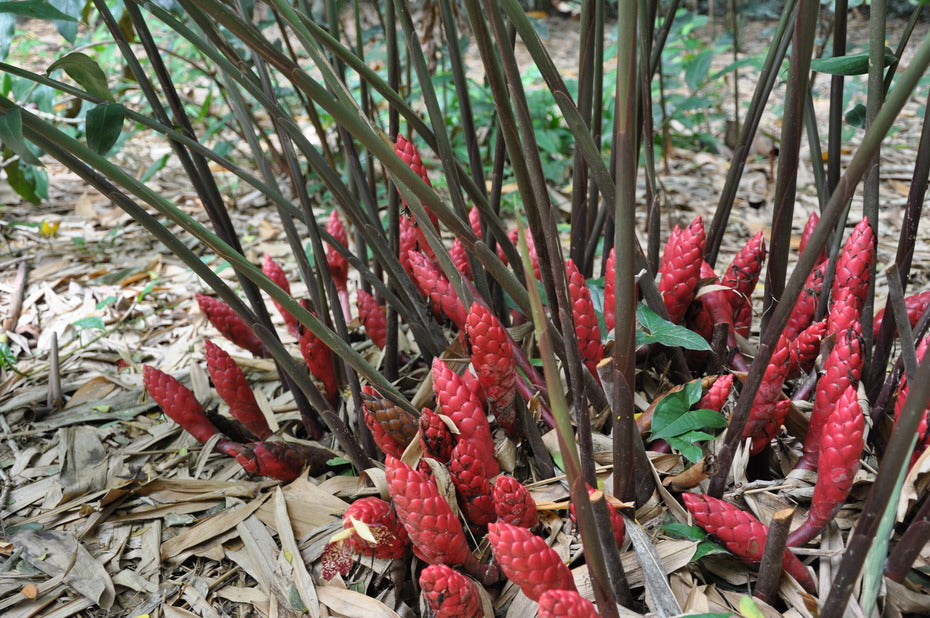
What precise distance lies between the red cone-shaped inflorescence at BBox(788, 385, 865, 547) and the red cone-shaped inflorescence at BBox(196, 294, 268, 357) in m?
0.72

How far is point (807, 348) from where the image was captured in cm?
85

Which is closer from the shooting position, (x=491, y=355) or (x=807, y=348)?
(x=491, y=355)

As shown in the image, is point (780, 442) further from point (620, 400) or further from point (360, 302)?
point (360, 302)

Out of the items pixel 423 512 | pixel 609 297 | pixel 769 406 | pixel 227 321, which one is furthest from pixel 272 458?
pixel 769 406

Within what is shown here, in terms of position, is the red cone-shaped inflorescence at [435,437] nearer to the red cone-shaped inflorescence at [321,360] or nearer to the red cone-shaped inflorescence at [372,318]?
the red cone-shaped inflorescence at [321,360]

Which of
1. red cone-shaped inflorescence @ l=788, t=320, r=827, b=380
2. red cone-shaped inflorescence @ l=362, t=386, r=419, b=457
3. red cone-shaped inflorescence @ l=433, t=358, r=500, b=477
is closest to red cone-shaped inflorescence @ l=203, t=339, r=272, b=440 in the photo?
red cone-shaped inflorescence @ l=362, t=386, r=419, b=457

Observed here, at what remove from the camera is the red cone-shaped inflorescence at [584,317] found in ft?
2.64

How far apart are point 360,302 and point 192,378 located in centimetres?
37

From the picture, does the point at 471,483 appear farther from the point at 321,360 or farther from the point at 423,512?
the point at 321,360

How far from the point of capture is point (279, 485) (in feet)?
3.21

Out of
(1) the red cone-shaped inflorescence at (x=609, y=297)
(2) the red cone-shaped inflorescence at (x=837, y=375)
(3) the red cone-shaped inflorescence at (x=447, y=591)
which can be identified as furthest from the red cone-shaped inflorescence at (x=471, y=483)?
(2) the red cone-shaped inflorescence at (x=837, y=375)

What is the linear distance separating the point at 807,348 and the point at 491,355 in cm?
39

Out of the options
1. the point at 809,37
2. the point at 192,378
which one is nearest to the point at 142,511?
the point at 192,378

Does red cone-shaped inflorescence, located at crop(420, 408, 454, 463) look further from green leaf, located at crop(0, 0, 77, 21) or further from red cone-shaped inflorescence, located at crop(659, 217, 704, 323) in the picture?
green leaf, located at crop(0, 0, 77, 21)
